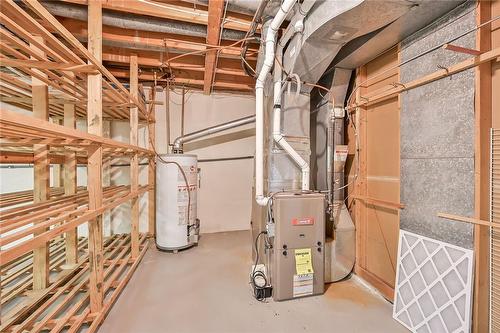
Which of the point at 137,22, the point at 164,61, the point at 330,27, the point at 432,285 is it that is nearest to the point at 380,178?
the point at 432,285

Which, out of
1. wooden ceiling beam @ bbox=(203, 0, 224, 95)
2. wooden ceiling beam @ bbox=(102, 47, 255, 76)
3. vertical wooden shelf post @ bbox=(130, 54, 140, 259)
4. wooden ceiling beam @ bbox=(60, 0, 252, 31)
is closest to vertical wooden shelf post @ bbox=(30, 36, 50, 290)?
vertical wooden shelf post @ bbox=(130, 54, 140, 259)

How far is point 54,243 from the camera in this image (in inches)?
128

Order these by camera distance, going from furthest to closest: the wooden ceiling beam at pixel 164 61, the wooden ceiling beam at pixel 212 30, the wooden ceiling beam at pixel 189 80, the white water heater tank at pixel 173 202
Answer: the wooden ceiling beam at pixel 189 80 < the white water heater tank at pixel 173 202 < the wooden ceiling beam at pixel 164 61 < the wooden ceiling beam at pixel 212 30

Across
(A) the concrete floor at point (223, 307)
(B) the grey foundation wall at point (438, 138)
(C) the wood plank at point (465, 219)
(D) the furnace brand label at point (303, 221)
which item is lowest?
(A) the concrete floor at point (223, 307)

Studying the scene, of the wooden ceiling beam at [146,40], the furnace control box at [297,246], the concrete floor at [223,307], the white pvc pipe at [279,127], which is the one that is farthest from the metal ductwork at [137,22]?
the concrete floor at [223,307]

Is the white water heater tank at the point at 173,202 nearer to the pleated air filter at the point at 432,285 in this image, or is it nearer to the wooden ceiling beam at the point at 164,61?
the wooden ceiling beam at the point at 164,61

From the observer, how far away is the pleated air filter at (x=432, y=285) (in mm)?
1475

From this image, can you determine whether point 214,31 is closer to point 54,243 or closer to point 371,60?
point 371,60

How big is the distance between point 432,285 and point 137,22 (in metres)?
3.34

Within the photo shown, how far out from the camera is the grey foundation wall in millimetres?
1520

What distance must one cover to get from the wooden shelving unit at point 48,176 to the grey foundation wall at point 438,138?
7.94 ft

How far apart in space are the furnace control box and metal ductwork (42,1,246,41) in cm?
186

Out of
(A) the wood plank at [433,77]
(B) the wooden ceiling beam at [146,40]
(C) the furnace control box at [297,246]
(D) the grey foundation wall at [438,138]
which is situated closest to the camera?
(A) the wood plank at [433,77]

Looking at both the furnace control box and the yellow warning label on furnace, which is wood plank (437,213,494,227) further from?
the yellow warning label on furnace
